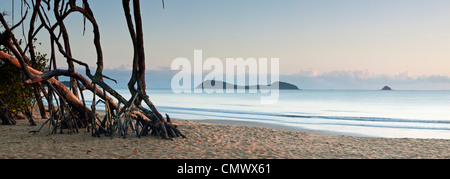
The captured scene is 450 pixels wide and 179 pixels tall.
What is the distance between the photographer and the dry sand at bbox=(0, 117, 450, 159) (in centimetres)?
559

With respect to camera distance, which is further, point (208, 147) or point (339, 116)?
point (339, 116)

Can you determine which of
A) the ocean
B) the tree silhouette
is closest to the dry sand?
the tree silhouette

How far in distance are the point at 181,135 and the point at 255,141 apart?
1.56 meters

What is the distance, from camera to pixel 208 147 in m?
6.46

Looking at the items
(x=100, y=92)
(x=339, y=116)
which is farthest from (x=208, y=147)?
(x=339, y=116)

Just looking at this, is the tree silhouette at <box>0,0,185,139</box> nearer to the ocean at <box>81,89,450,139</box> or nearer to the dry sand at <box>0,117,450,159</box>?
the dry sand at <box>0,117,450,159</box>

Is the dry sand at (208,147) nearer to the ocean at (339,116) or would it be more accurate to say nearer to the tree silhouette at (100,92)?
the tree silhouette at (100,92)

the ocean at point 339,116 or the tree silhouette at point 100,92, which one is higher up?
the tree silhouette at point 100,92

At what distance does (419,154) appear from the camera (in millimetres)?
6320

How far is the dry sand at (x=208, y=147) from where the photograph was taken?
5590mm

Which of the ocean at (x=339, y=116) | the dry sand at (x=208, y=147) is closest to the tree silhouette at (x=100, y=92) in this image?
the dry sand at (x=208, y=147)

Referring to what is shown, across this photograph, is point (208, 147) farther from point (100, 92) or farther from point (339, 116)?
point (339, 116)
